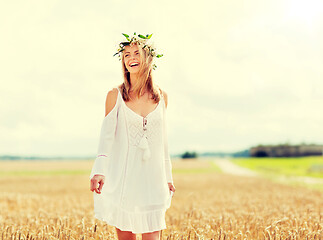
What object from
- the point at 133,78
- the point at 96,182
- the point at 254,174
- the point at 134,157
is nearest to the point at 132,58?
the point at 133,78

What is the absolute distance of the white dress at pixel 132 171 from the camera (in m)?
3.65

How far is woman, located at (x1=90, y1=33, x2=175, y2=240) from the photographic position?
12.0 feet

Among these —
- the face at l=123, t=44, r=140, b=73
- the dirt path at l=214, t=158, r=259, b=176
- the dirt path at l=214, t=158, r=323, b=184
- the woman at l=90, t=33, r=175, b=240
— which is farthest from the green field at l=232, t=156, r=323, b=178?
the face at l=123, t=44, r=140, b=73

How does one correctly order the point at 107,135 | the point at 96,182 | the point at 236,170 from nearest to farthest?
the point at 96,182, the point at 107,135, the point at 236,170

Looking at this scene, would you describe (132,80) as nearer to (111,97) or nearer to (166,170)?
(111,97)

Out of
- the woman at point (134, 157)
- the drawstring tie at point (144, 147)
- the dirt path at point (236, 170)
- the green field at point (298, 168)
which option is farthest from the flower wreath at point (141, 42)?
the dirt path at point (236, 170)

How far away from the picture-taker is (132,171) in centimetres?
369

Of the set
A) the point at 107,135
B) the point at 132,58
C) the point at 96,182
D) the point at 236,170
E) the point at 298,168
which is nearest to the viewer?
the point at 96,182

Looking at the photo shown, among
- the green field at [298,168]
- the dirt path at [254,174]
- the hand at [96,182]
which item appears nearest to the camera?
the hand at [96,182]

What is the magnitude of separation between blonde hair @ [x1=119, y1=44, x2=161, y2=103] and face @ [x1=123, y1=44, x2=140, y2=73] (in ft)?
0.16

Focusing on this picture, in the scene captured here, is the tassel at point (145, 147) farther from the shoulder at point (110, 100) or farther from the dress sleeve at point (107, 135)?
the shoulder at point (110, 100)

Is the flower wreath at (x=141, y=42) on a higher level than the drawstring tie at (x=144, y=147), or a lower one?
higher

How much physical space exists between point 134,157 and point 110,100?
60 centimetres

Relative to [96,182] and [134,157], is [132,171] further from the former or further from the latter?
[96,182]
